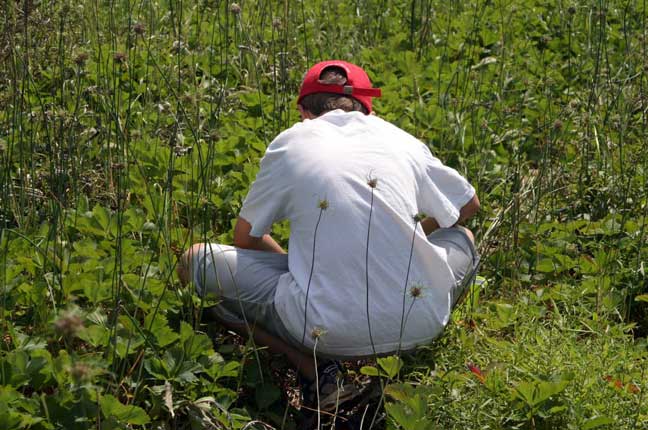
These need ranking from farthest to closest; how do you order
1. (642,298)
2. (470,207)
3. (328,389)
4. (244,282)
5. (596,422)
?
(642,298) < (470,207) < (244,282) < (328,389) < (596,422)

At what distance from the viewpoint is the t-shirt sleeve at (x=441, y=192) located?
358cm

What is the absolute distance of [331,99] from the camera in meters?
3.62

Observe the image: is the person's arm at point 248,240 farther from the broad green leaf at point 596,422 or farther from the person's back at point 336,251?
the broad green leaf at point 596,422

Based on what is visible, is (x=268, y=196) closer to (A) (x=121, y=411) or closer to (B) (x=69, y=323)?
(A) (x=121, y=411)

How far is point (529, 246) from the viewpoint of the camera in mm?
4359

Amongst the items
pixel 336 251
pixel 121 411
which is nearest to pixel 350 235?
pixel 336 251

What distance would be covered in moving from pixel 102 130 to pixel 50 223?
0.74 metres

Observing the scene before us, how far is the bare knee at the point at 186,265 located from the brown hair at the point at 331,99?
2.09 ft

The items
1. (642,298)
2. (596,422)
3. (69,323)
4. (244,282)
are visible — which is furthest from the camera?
(642,298)

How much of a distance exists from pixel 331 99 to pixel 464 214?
644 millimetres

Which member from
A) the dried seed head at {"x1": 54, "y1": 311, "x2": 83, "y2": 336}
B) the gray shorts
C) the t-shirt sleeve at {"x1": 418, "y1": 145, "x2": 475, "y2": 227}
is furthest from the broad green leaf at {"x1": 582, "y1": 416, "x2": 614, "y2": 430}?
the dried seed head at {"x1": 54, "y1": 311, "x2": 83, "y2": 336}

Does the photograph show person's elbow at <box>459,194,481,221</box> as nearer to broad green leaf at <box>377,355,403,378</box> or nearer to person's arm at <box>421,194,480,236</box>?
person's arm at <box>421,194,480,236</box>

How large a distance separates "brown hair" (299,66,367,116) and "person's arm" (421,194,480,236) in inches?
20.9

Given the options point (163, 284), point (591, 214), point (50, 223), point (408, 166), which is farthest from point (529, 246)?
point (50, 223)
